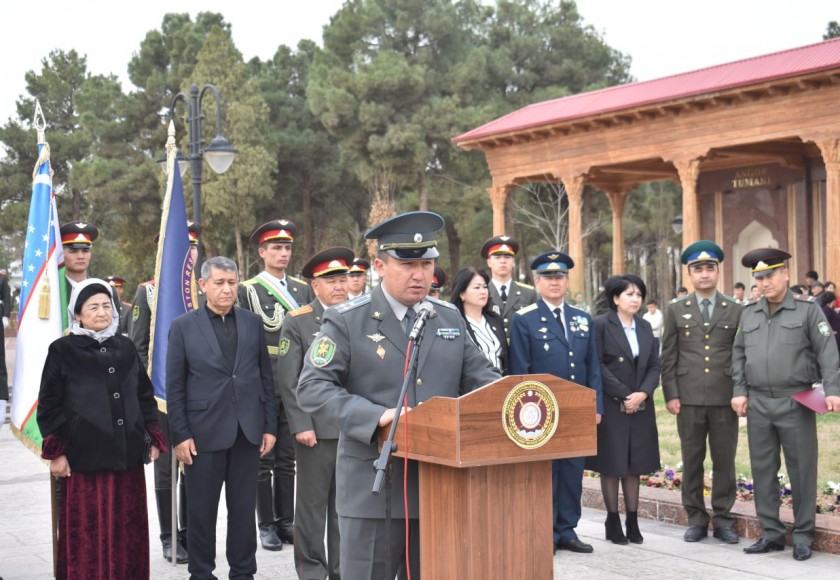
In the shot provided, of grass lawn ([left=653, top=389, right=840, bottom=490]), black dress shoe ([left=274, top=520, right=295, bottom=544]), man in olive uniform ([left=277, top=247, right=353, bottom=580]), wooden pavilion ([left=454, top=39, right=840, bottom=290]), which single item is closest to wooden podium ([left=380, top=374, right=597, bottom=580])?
man in olive uniform ([left=277, top=247, right=353, bottom=580])

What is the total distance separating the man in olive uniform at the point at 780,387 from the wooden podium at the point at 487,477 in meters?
3.50

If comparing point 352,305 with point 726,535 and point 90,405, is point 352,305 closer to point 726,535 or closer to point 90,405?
point 90,405

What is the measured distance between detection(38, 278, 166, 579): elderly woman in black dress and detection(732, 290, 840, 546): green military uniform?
4.10m

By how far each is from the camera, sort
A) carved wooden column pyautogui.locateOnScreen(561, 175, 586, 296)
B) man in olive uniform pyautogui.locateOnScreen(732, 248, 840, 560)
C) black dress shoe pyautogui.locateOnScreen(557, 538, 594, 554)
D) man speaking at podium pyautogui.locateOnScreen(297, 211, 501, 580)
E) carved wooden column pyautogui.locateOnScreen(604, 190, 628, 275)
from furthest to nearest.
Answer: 1. carved wooden column pyautogui.locateOnScreen(604, 190, 628, 275)
2. carved wooden column pyautogui.locateOnScreen(561, 175, 586, 296)
3. black dress shoe pyautogui.locateOnScreen(557, 538, 594, 554)
4. man in olive uniform pyautogui.locateOnScreen(732, 248, 840, 560)
5. man speaking at podium pyautogui.locateOnScreen(297, 211, 501, 580)

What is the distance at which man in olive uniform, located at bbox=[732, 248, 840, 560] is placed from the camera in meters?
6.89

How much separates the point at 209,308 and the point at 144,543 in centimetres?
138

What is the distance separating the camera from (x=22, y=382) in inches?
262

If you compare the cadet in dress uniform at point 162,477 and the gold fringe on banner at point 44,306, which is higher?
the gold fringe on banner at point 44,306

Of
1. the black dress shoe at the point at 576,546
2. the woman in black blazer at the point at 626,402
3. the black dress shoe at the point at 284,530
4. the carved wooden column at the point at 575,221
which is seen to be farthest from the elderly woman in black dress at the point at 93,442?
the carved wooden column at the point at 575,221

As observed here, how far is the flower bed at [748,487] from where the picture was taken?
788 centimetres

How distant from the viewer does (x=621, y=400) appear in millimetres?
7504

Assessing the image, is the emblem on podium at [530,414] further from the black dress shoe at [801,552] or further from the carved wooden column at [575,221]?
the carved wooden column at [575,221]

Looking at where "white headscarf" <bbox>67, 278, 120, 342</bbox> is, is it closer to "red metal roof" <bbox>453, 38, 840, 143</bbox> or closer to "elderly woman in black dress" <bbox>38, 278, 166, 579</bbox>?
"elderly woman in black dress" <bbox>38, 278, 166, 579</bbox>

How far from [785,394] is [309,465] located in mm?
3242
